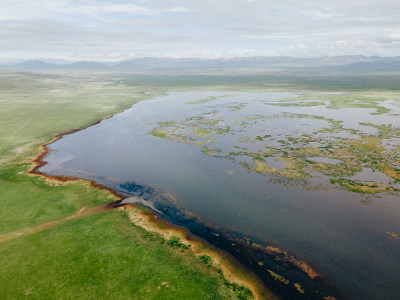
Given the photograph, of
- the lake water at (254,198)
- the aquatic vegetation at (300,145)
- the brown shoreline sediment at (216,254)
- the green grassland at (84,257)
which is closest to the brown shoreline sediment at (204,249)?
the brown shoreline sediment at (216,254)

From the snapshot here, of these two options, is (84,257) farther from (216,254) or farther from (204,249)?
(216,254)

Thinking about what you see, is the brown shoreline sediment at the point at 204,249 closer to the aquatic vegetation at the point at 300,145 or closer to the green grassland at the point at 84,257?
the green grassland at the point at 84,257

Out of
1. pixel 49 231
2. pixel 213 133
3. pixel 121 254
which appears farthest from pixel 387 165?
pixel 49 231

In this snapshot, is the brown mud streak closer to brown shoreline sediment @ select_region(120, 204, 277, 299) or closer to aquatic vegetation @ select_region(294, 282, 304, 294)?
brown shoreline sediment @ select_region(120, 204, 277, 299)

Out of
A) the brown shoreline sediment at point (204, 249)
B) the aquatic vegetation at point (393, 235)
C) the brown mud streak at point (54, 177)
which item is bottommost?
the brown mud streak at point (54, 177)

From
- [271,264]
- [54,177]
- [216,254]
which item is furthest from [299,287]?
[54,177]

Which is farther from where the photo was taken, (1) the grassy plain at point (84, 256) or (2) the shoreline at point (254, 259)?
(2) the shoreline at point (254, 259)
